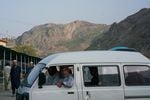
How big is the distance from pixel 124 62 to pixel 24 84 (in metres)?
2.34

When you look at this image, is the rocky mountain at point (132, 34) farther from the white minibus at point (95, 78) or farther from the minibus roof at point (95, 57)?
the white minibus at point (95, 78)

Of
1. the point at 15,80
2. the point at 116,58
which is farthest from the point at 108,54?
the point at 15,80

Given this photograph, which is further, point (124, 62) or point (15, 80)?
point (15, 80)

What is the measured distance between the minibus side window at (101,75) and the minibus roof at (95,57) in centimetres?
17

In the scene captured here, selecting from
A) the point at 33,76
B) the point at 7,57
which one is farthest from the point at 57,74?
the point at 7,57

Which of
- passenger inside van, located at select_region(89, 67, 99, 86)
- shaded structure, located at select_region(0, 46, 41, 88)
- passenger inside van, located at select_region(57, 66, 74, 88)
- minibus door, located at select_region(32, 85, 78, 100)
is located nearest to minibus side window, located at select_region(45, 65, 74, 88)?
passenger inside van, located at select_region(57, 66, 74, 88)

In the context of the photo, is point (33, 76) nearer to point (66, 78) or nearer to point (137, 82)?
point (66, 78)

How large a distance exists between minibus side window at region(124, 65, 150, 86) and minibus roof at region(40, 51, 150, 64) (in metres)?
0.18

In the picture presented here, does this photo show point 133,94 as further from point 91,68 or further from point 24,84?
point 24,84

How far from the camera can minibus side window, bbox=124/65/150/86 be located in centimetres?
1150

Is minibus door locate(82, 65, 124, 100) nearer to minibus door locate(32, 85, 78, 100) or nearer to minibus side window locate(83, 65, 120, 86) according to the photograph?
minibus side window locate(83, 65, 120, 86)

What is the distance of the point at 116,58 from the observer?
38.1ft

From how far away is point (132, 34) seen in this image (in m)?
133

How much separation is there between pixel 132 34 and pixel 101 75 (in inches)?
4826
